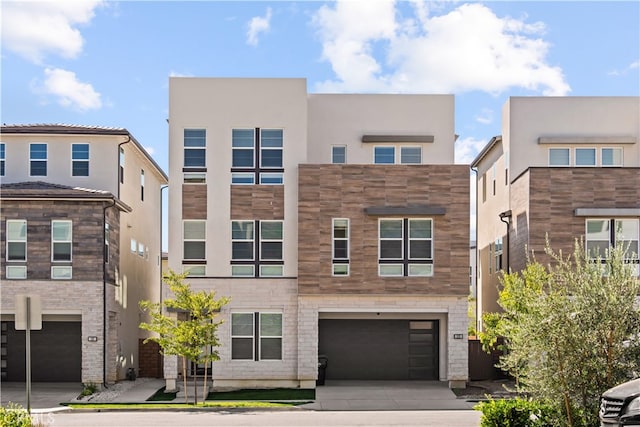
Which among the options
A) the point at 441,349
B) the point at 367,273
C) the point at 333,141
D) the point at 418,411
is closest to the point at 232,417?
the point at 418,411

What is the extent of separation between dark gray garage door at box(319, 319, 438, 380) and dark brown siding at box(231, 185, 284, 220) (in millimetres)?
5070

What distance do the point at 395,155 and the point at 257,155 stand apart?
5526 mm

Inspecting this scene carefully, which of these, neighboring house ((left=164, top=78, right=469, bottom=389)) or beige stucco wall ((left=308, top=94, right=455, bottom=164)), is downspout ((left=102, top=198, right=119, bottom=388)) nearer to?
neighboring house ((left=164, top=78, right=469, bottom=389))

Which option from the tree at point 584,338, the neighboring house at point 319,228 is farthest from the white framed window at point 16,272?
the tree at point 584,338

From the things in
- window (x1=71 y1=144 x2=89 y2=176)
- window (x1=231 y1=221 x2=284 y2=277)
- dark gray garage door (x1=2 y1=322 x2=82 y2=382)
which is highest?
window (x1=71 y1=144 x2=89 y2=176)

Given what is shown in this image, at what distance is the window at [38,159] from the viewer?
104 ft

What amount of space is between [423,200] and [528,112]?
649 cm

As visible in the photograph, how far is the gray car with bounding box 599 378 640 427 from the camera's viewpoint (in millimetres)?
11680

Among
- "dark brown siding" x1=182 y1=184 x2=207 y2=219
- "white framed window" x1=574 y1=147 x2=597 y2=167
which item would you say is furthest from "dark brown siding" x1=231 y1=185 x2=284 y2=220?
"white framed window" x1=574 y1=147 x2=597 y2=167

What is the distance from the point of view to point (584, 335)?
1373 centimetres

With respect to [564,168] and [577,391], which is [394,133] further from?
[577,391]

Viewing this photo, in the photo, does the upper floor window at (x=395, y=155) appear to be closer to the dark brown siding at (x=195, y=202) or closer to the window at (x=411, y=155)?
the window at (x=411, y=155)

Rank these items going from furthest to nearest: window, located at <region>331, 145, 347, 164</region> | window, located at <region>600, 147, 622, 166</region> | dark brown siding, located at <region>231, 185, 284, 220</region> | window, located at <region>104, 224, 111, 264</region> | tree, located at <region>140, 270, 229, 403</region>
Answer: window, located at <region>331, 145, 347, 164</region>
window, located at <region>600, 147, 622, 166</region>
dark brown siding, located at <region>231, 185, 284, 220</region>
window, located at <region>104, 224, 111, 264</region>
tree, located at <region>140, 270, 229, 403</region>

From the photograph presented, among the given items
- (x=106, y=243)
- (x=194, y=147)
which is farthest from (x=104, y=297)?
(x=194, y=147)
